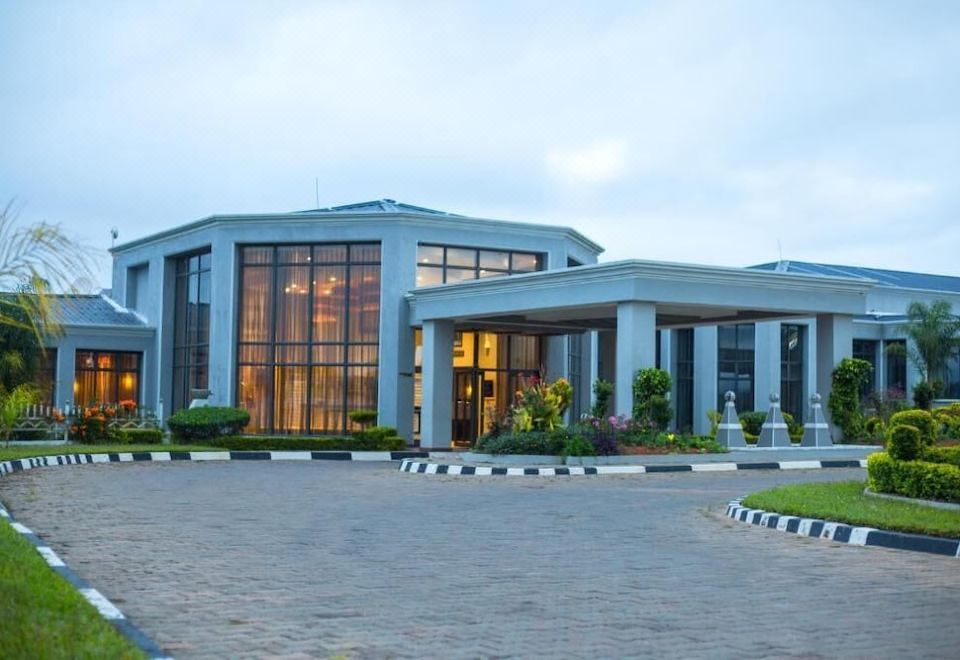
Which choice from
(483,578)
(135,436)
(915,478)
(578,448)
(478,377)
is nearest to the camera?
(483,578)

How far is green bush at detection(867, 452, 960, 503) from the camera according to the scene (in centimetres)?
1336

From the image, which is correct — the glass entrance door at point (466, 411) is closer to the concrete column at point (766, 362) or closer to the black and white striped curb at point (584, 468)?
the black and white striped curb at point (584, 468)

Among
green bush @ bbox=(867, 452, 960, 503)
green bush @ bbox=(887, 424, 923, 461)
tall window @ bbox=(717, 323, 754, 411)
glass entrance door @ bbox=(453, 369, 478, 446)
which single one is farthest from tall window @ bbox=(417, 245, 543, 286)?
green bush @ bbox=(887, 424, 923, 461)

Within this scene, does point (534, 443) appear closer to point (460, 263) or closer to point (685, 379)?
point (460, 263)

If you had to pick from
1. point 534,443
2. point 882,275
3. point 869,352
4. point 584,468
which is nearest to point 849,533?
point 584,468

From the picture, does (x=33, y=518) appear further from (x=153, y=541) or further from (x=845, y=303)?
(x=845, y=303)

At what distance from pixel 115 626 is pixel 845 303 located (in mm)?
26351

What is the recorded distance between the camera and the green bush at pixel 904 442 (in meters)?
14.2

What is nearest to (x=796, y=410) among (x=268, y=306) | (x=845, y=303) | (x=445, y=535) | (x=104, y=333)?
(x=845, y=303)

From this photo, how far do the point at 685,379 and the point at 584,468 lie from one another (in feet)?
86.9

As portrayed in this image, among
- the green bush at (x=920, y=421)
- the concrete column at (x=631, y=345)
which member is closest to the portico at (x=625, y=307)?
the concrete column at (x=631, y=345)

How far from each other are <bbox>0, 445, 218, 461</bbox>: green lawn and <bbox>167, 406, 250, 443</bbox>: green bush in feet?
3.98

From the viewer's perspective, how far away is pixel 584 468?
2288 cm

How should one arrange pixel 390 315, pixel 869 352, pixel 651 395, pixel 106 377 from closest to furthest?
pixel 651 395 → pixel 390 315 → pixel 106 377 → pixel 869 352
